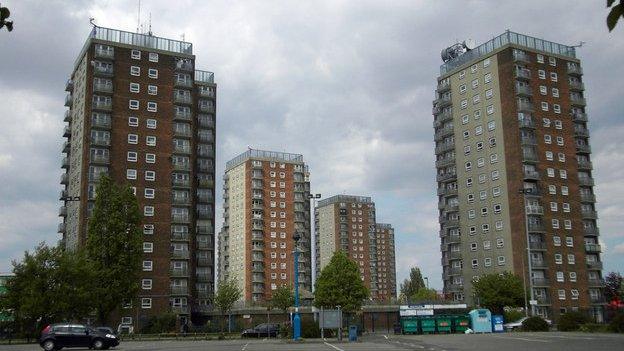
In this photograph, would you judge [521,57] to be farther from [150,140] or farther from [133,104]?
[133,104]

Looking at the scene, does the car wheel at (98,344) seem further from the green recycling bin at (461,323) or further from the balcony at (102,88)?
the balcony at (102,88)

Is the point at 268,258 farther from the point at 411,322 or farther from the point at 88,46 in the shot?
the point at 411,322

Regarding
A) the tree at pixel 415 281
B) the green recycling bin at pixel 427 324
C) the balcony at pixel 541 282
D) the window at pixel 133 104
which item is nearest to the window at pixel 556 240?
the balcony at pixel 541 282

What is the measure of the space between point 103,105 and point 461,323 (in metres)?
58.5

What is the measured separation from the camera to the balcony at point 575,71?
10650 centimetres

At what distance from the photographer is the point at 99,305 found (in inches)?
2734

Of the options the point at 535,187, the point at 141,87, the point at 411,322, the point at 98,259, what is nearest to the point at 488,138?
the point at 535,187

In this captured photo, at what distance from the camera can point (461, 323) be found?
64812 millimetres

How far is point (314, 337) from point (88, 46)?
63021 mm

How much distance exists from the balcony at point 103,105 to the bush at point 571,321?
66.0 m

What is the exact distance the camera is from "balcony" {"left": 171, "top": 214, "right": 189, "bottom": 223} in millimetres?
95938

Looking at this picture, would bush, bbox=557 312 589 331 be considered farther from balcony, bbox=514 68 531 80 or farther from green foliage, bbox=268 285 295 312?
green foliage, bbox=268 285 295 312

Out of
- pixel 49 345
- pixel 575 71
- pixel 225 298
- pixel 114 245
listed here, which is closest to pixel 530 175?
pixel 575 71

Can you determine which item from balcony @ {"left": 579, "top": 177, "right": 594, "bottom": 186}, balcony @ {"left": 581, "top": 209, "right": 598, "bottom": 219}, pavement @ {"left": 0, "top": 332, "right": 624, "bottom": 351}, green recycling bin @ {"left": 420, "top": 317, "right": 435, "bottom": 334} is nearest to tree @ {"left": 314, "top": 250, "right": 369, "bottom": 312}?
green recycling bin @ {"left": 420, "top": 317, "right": 435, "bottom": 334}
